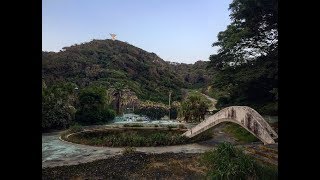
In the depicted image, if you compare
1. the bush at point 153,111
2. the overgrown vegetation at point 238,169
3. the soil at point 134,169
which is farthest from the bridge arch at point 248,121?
the bush at point 153,111

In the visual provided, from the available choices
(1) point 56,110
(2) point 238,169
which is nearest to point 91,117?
(1) point 56,110

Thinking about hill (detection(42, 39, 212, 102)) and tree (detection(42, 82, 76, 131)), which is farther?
hill (detection(42, 39, 212, 102))

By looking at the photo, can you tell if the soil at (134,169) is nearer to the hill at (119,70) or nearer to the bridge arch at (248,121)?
the bridge arch at (248,121)

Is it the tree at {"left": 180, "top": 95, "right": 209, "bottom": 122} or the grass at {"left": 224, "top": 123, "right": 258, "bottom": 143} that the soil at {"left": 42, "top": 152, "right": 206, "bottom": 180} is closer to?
the grass at {"left": 224, "top": 123, "right": 258, "bottom": 143}

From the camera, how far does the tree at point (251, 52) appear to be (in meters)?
23.5

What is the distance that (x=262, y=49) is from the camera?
24672mm

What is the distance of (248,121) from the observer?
1542 centimetres

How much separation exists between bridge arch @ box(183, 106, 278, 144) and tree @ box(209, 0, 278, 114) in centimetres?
669

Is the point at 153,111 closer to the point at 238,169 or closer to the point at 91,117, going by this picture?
the point at 91,117

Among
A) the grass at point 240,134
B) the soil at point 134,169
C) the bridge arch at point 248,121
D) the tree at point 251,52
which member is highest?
the tree at point 251,52

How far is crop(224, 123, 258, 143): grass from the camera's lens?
2019cm

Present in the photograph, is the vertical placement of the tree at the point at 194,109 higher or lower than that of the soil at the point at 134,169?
higher

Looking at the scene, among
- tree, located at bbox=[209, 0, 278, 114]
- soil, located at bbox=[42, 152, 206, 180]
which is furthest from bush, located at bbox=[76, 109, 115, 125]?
soil, located at bbox=[42, 152, 206, 180]

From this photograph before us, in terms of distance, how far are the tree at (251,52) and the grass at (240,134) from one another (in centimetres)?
220
